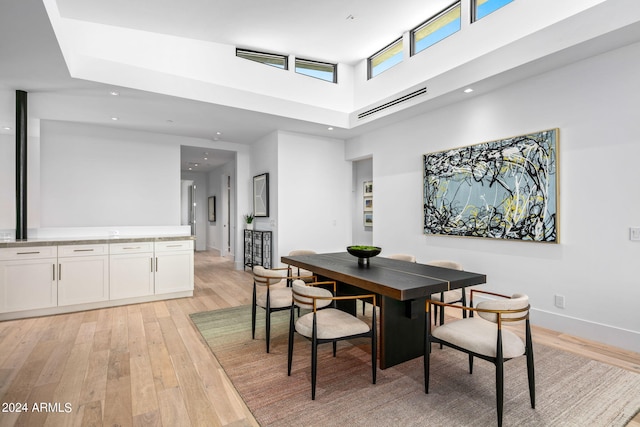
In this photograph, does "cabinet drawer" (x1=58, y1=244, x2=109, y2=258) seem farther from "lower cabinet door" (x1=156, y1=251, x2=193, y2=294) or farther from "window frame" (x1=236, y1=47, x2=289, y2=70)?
"window frame" (x1=236, y1=47, x2=289, y2=70)

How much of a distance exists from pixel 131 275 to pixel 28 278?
3.54 ft

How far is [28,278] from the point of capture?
151 inches

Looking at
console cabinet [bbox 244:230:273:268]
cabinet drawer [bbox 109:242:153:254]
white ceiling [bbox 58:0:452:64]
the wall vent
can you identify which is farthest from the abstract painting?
cabinet drawer [bbox 109:242:153:254]

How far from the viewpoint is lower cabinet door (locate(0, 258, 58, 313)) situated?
3.72 meters

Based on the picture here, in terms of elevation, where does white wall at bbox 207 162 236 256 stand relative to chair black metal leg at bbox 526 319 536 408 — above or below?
above

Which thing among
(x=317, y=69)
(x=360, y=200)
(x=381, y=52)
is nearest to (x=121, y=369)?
(x=317, y=69)

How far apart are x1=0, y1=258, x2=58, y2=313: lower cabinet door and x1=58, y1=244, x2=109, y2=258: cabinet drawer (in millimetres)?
128

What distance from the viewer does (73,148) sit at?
5285 millimetres

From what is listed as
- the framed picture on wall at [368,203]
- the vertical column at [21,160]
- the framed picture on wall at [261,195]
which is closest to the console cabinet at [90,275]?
the vertical column at [21,160]

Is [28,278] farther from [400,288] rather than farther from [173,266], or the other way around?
[400,288]

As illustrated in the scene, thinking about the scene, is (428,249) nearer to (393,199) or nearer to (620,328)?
(393,199)

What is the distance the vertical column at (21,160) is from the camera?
3871 millimetres

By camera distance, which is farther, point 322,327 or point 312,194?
point 312,194

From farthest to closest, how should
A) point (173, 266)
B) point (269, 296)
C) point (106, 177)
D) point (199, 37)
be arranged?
1. point (106, 177)
2. point (173, 266)
3. point (199, 37)
4. point (269, 296)
